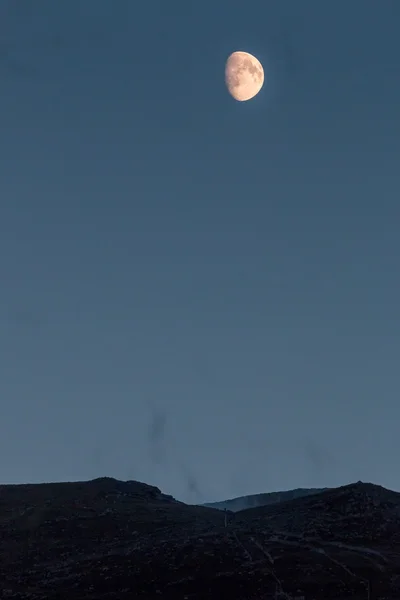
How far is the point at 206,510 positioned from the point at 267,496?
93.4 m

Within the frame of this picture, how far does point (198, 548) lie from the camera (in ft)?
234

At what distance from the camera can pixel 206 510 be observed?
338 ft

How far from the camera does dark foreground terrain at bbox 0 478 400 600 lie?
6225 centimetres

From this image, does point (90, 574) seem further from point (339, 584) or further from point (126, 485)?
point (126, 485)

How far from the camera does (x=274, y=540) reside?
7388 cm

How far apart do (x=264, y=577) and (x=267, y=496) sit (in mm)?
132574

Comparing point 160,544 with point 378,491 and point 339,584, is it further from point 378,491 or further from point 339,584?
point 378,491

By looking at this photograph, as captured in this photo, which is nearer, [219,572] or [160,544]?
[219,572]

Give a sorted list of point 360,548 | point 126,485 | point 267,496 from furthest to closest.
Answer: point 267,496
point 126,485
point 360,548

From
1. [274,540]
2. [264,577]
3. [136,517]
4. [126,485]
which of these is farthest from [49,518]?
[264,577]

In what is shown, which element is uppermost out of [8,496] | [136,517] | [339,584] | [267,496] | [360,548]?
[267,496]

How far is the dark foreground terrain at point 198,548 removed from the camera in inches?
2451

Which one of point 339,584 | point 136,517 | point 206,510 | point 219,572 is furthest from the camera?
point 206,510

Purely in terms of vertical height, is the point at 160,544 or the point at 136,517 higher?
the point at 136,517
